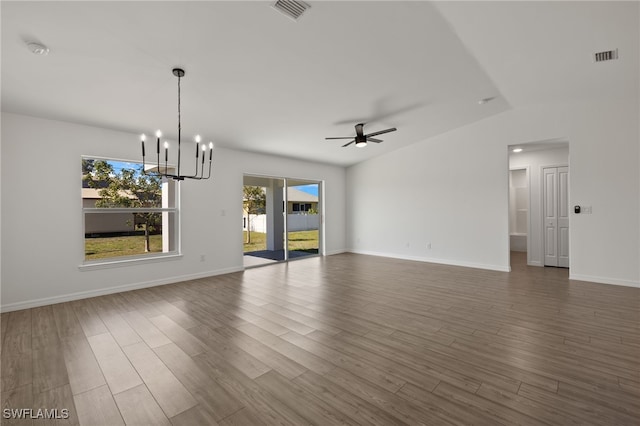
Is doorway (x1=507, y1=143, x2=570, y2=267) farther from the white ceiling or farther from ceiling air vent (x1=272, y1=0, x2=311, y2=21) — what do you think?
ceiling air vent (x1=272, y1=0, x2=311, y2=21)

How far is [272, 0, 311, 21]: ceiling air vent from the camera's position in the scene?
2381 mm

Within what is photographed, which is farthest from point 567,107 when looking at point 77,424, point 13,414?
point 13,414

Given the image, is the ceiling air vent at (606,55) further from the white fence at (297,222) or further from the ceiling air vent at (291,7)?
the white fence at (297,222)

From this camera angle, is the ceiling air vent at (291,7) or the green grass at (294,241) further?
the green grass at (294,241)

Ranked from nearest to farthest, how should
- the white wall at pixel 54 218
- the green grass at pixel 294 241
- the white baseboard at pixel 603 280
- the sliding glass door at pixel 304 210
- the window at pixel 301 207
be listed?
the white wall at pixel 54 218 < the white baseboard at pixel 603 280 < the sliding glass door at pixel 304 210 < the window at pixel 301 207 < the green grass at pixel 294 241

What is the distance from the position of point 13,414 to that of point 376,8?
13.6 feet

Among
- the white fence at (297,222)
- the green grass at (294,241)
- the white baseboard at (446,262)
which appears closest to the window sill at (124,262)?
the green grass at (294,241)

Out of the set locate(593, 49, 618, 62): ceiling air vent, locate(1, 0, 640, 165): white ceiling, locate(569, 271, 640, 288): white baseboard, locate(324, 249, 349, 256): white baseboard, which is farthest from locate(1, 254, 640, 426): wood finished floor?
locate(324, 249, 349, 256): white baseboard

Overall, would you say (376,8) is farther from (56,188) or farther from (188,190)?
(56,188)

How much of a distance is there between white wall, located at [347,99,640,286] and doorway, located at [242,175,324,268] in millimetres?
1186

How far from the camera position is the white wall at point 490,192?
4609 mm

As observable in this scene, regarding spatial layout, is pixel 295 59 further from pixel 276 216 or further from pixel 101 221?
pixel 276 216

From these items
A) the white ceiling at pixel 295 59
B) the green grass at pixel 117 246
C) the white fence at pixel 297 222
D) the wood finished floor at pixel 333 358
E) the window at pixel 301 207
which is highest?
the white ceiling at pixel 295 59

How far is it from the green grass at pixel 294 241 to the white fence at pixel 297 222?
0.64 ft
